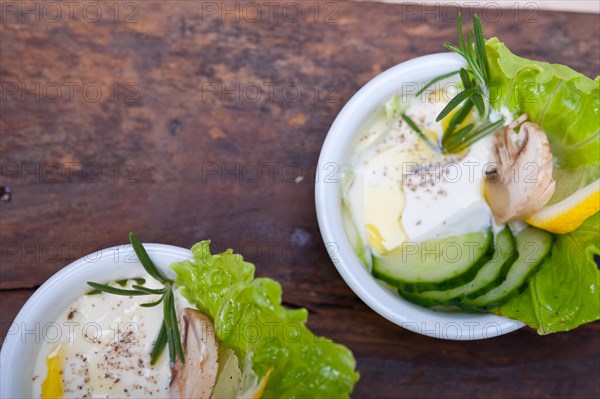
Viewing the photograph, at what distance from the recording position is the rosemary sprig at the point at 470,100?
122 centimetres

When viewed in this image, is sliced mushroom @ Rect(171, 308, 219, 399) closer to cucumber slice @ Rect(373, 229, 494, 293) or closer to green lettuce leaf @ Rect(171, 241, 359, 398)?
green lettuce leaf @ Rect(171, 241, 359, 398)

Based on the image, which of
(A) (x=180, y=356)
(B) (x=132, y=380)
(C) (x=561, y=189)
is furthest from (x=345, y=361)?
(C) (x=561, y=189)

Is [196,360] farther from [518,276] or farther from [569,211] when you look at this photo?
[569,211]

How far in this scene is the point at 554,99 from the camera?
1278mm

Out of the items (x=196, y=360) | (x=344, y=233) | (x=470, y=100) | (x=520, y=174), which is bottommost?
(x=196, y=360)

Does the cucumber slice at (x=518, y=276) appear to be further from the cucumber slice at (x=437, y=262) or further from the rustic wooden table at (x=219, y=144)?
the rustic wooden table at (x=219, y=144)

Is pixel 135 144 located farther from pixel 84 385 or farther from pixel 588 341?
pixel 588 341

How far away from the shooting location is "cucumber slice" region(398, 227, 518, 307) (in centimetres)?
125

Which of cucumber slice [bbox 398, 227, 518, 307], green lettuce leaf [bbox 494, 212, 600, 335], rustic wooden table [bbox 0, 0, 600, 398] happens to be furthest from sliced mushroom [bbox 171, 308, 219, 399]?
green lettuce leaf [bbox 494, 212, 600, 335]

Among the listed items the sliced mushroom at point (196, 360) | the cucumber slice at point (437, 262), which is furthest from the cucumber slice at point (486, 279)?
the sliced mushroom at point (196, 360)

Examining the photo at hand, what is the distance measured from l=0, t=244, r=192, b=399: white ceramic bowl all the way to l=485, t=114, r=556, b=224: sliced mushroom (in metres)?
0.65

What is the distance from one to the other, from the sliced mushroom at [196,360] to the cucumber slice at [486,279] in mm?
416

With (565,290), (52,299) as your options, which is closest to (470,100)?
(565,290)

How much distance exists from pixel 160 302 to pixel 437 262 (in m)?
0.56
